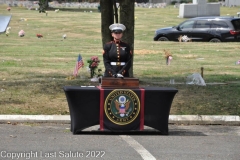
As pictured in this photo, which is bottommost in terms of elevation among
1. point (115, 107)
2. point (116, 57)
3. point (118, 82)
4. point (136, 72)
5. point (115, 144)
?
point (115, 144)

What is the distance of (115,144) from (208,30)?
22.7m

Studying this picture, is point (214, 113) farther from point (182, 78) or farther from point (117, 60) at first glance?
point (182, 78)

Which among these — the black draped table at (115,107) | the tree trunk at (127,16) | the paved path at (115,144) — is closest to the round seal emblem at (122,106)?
the black draped table at (115,107)

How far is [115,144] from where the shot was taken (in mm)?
9312

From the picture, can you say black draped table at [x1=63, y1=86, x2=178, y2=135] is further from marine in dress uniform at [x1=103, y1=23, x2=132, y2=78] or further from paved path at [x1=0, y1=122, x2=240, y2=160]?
marine in dress uniform at [x1=103, y1=23, x2=132, y2=78]

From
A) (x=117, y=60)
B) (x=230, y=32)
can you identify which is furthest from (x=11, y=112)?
(x=230, y=32)

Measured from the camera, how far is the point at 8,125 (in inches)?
432

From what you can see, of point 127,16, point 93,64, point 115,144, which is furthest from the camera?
point 93,64

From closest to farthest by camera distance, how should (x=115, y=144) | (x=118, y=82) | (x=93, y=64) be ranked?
Answer: (x=115, y=144), (x=118, y=82), (x=93, y=64)

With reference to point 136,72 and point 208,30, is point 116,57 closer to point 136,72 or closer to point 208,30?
point 136,72

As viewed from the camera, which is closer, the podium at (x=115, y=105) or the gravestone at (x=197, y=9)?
the podium at (x=115, y=105)

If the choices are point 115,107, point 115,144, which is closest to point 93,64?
point 115,107

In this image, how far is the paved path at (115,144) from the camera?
851 cm

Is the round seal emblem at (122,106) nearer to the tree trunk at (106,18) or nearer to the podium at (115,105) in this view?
the podium at (115,105)
